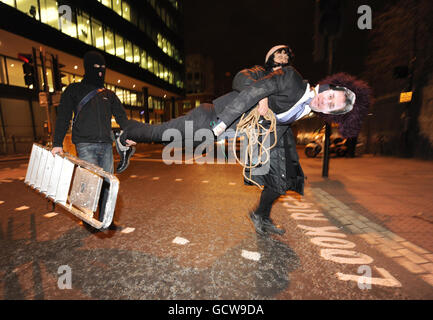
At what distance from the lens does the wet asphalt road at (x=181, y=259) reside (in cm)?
177

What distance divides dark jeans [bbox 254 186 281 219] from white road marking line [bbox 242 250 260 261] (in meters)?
0.60

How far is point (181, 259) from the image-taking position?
7.38ft

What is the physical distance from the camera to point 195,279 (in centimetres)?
192

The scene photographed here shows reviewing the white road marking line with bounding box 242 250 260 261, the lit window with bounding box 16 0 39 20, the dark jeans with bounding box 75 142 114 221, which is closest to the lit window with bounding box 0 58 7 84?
the lit window with bounding box 16 0 39 20

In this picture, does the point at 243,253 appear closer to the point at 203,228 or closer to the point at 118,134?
the point at 203,228

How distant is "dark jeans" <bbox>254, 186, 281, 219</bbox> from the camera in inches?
105

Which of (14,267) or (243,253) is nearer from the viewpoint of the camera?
(14,267)

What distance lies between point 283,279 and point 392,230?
6.56ft

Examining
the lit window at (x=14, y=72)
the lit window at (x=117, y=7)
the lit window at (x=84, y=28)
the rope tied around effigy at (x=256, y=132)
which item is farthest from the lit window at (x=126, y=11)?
the rope tied around effigy at (x=256, y=132)

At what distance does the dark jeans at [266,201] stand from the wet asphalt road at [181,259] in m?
0.30

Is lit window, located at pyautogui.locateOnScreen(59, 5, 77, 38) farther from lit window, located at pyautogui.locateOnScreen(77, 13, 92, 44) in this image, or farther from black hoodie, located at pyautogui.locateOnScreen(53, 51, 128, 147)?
black hoodie, located at pyautogui.locateOnScreen(53, 51, 128, 147)

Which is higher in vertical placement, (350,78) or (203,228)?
(350,78)
